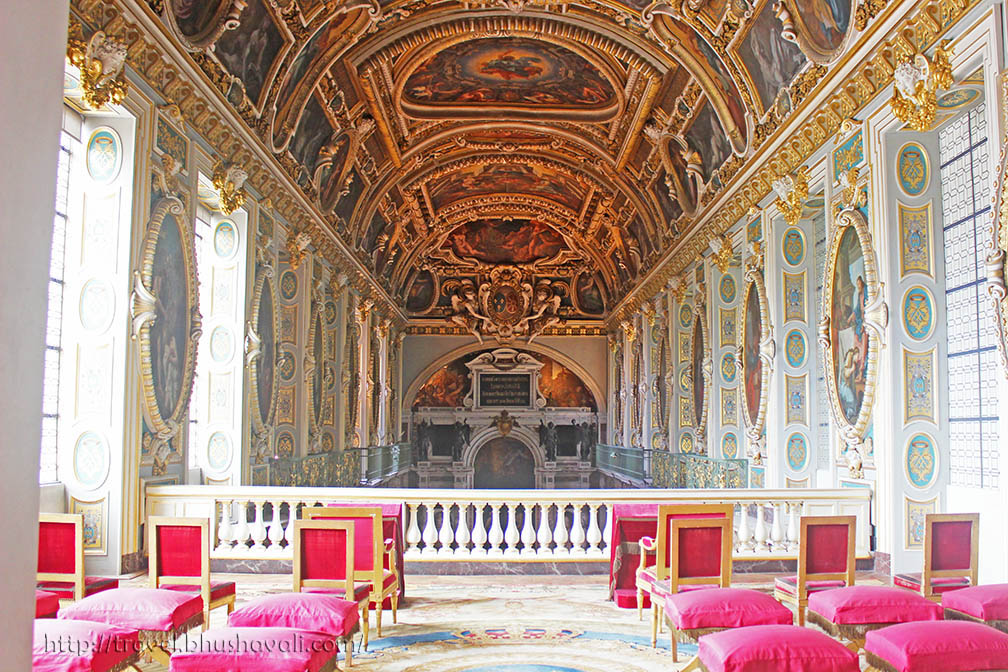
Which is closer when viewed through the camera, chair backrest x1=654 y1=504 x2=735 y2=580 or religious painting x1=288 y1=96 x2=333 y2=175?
chair backrest x1=654 y1=504 x2=735 y2=580

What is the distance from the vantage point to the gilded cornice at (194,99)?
29.2 ft

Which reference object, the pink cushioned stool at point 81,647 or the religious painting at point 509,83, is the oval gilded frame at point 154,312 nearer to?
the pink cushioned stool at point 81,647

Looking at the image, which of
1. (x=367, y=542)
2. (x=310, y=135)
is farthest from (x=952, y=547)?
(x=310, y=135)

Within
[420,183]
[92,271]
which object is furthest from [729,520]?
[420,183]

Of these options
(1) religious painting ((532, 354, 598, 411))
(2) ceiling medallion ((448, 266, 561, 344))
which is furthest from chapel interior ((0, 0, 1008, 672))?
(1) religious painting ((532, 354, 598, 411))

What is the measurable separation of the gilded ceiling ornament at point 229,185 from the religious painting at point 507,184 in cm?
1294

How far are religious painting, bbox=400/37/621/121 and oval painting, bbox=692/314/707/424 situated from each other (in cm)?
536

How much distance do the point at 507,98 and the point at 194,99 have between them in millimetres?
10548

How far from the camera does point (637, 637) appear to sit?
7266 mm

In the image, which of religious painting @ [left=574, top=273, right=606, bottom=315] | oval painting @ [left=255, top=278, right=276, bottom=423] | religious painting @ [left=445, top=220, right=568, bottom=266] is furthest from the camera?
religious painting @ [left=574, top=273, right=606, bottom=315]

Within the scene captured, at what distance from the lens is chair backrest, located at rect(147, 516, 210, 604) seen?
620cm

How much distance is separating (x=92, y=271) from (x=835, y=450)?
9.94m

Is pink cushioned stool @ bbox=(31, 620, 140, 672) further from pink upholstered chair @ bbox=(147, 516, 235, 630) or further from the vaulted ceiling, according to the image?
the vaulted ceiling

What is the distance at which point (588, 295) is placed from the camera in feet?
114
